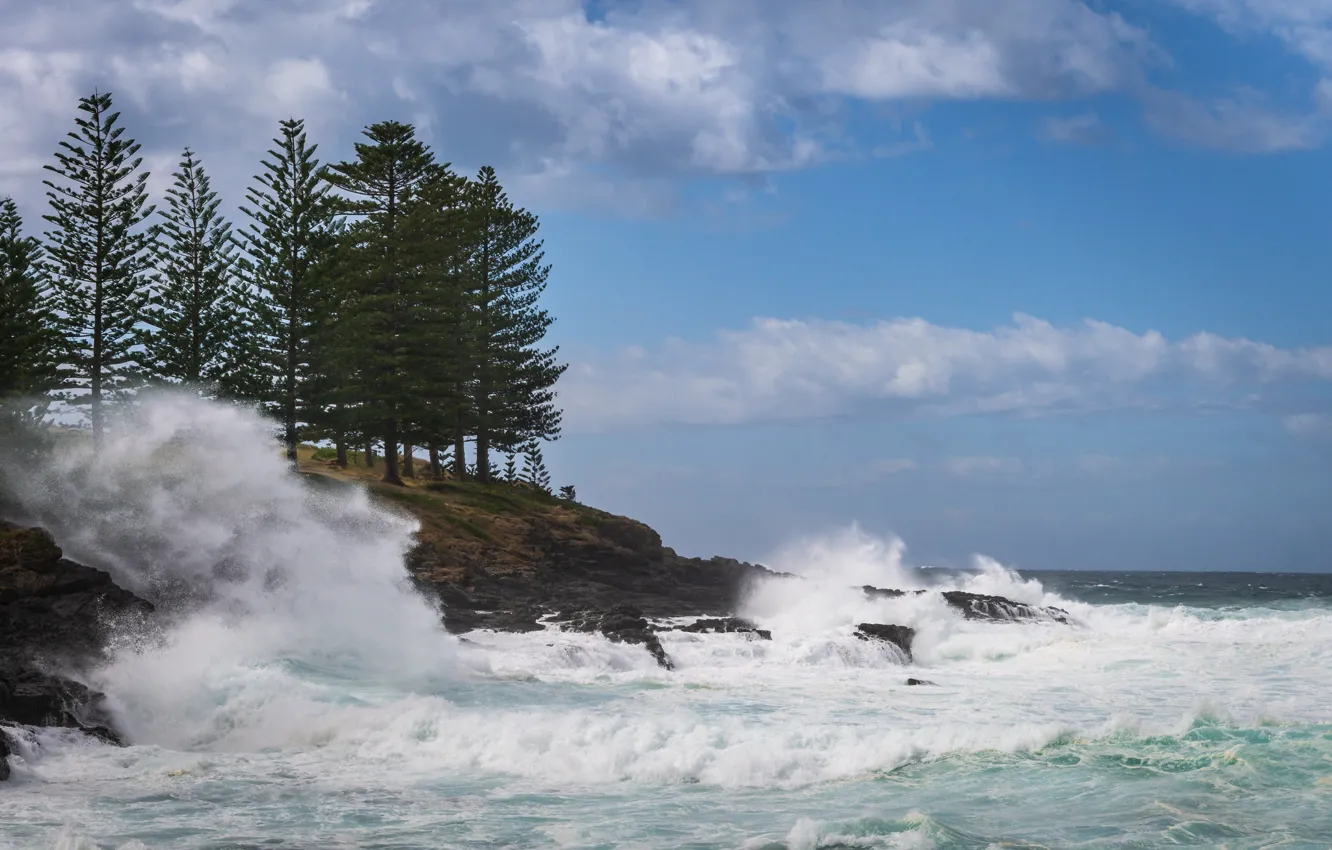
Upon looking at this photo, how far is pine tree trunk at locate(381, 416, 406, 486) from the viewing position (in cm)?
4178

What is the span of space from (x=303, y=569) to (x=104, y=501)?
5.40 metres

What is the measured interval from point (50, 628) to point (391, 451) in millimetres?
22258

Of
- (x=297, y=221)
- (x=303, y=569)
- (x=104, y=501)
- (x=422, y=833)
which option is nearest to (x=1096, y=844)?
(x=422, y=833)

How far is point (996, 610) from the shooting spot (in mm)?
35031

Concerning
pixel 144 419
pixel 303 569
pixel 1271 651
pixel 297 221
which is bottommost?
pixel 1271 651

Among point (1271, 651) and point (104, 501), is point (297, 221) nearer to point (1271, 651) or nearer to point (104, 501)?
point (104, 501)

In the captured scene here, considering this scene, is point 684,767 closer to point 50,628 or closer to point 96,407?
point 50,628

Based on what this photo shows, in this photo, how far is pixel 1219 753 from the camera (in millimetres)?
13938

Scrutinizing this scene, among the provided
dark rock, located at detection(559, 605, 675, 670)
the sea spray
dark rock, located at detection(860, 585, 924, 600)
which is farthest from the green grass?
dark rock, located at detection(860, 585, 924, 600)

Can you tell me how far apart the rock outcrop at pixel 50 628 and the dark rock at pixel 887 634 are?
14.1 meters

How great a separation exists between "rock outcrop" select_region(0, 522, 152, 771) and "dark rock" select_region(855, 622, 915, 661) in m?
14.1

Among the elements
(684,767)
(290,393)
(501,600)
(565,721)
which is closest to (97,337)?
(290,393)

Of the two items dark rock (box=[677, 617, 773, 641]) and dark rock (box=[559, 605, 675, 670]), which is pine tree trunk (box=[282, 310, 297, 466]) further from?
dark rock (box=[677, 617, 773, 641])

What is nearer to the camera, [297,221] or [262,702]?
[262,702]
